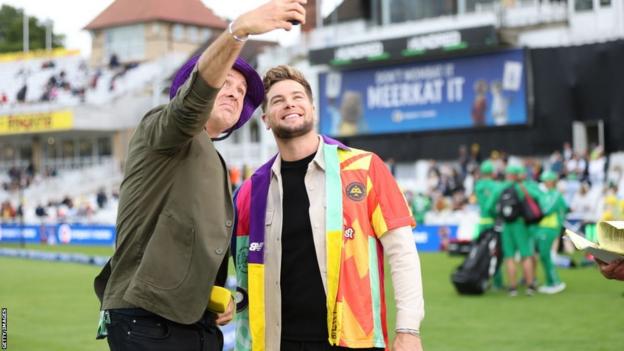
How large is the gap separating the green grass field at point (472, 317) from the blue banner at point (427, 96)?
1779 centimetres

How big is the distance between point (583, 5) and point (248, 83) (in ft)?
102

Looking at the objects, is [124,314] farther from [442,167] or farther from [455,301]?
[442,167]

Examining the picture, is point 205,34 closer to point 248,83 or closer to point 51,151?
point 51,151

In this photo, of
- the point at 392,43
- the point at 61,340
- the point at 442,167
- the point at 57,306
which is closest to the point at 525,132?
the point at 442,167

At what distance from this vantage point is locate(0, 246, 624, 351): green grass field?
10164 millimetres

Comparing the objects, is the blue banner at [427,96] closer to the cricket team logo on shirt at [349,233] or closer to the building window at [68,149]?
the building window at [68,149]

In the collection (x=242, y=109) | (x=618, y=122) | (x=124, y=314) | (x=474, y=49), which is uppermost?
(x=474, y=49)

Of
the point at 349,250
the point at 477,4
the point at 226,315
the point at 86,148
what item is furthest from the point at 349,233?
the point at 86,148

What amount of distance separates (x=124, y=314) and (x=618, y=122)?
3048cm

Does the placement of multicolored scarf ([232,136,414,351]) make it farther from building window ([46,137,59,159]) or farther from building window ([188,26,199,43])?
building window ([188,26,199,43])

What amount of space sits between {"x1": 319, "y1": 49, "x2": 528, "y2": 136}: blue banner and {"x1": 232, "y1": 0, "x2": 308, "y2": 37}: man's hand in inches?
1258

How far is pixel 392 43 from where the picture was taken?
124ft

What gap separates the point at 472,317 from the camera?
40.0 feet

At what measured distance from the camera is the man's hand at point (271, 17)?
338 cm
